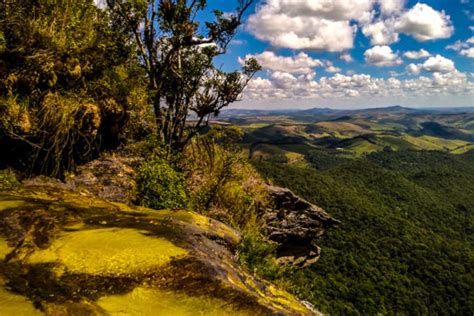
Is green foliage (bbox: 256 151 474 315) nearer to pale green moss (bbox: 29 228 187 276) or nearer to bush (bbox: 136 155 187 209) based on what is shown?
bush (bbox: 136 155 187 209)

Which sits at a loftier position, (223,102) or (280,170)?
(223,102)

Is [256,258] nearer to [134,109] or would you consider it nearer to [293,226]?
[134,109]

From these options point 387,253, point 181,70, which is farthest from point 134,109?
point 387,253

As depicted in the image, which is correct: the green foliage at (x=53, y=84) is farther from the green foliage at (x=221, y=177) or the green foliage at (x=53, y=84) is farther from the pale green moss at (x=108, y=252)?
the green foliage at (x=221, y=177)

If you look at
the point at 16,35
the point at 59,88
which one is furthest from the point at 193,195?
the point at 16,35

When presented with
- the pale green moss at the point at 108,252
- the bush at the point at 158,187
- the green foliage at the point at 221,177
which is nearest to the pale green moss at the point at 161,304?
the pale green moss at the point at 108,252

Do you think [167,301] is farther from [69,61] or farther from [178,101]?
[178,101]
